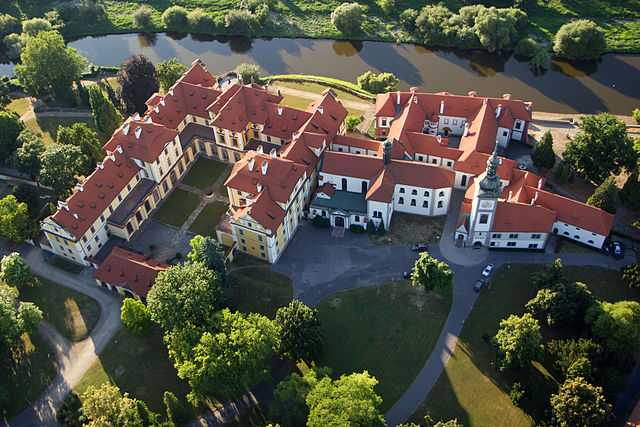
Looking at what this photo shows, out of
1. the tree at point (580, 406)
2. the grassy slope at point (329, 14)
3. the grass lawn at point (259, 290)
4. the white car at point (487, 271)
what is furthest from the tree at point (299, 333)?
the grassy slope at point (329, 14)

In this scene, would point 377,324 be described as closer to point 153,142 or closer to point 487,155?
point 487,155

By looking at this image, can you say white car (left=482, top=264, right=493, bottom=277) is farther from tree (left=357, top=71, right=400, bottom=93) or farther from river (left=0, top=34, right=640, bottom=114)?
tree (left=357, top=71, right=400, bottom=93)

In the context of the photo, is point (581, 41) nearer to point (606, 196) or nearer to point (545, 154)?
point (545, 154)

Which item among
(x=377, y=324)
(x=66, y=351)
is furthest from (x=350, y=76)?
(x=66, y=351)

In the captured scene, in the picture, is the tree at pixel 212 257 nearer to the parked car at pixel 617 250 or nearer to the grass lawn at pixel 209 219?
the grass lawn at pixel 209 219

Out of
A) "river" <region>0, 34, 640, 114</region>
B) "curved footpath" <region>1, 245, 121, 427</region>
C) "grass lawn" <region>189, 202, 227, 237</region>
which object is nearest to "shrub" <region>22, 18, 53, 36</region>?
"river" <region>0, 34, 640, 114</region>
